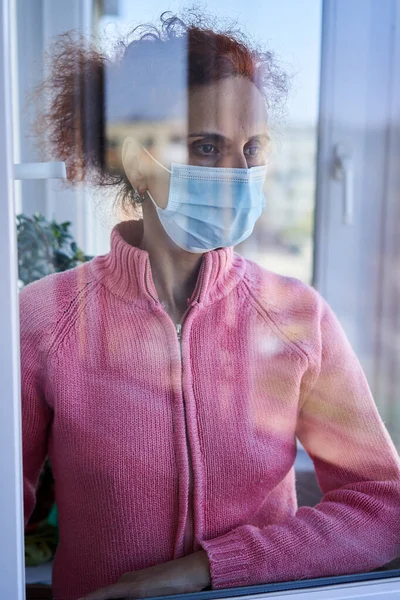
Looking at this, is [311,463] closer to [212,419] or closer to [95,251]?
[212,419]

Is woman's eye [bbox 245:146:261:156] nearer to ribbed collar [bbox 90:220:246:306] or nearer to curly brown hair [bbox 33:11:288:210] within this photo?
curly brown hair [bbox 33:11:288:210]

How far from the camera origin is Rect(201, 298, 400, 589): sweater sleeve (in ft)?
3.69

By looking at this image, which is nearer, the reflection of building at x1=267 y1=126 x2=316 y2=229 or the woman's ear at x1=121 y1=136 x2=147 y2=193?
the woman's ear at x1=121 y1=136 x2=147 y2=193

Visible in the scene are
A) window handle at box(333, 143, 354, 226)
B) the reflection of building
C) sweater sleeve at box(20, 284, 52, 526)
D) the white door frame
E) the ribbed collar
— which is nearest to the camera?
the white door frame

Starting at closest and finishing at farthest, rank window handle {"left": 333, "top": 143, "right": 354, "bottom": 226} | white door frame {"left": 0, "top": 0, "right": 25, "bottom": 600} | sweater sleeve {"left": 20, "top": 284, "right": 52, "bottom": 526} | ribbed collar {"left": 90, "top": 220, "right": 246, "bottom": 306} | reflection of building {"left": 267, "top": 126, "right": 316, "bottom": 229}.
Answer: white door frame {"left": 0, "top": 0, "right": 25, "bottom": 600} < sweater sleeve {"left": 20, "top": 284, "right": 52, "bottom": 526} < ribbed collar {"left": 90, "top": 220, "right": 246, "bottom": 306} < reflection of building {"left": 267, "top": 126, "right": 316, "bottom": 229} < window handle {"left": 333, "top": 143, "right": 354, "bottom": 226}

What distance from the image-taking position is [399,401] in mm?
1396

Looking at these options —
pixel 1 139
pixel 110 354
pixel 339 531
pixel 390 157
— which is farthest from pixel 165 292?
pixel 390 157

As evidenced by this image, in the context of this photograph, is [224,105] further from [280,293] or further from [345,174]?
[345,174]

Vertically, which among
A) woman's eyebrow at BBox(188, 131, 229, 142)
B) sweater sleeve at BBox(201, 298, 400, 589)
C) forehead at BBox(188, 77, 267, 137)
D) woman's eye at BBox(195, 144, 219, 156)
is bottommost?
sweater sleeve at BBox(201, 298, 400, 589)

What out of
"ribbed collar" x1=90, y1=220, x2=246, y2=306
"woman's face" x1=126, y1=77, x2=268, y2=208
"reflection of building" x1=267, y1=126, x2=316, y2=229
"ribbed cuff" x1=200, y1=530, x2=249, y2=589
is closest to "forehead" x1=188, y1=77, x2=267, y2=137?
"woman's face" x1=126, y1=77, x2=268, y2=208

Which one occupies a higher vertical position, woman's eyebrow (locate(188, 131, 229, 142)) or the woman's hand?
woman's eyebrow (locate(188, 131, 229, 142))

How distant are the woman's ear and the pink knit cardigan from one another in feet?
0.30

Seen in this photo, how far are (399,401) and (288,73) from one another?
744 millimetres

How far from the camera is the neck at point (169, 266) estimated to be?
1.18 meters
